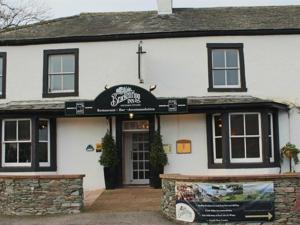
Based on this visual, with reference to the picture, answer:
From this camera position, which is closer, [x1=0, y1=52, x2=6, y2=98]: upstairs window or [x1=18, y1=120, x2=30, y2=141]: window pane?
[x1=18, y1=120, x2=30, y2=141]: window pane

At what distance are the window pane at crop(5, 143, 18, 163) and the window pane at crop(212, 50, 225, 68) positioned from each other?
26.2ft

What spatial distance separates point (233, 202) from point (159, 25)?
955cm

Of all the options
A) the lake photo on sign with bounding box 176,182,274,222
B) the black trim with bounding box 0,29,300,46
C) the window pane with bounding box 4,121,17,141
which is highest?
the black trim with bounding box 0,29,300,46

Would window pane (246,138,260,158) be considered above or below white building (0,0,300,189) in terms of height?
below

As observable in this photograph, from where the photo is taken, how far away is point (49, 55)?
65.3ft

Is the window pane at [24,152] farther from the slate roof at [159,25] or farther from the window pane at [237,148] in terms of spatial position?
the window pane at [237,148]

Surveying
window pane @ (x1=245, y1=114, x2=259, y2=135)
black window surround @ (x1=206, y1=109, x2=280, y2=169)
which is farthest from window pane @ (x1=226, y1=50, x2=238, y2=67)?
window pane @ (x1=245, y1=114, x2=259, y2=135)

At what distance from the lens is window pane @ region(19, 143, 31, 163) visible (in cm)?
1912

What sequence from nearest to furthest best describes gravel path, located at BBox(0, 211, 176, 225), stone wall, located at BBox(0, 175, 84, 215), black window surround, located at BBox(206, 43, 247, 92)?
gravel path, located at BBox(0, 211, 176, 225) < stone wall, located at BBox(0, 175, 84, 215) < black window surround, located at BBox(206, 43, 247, 92)

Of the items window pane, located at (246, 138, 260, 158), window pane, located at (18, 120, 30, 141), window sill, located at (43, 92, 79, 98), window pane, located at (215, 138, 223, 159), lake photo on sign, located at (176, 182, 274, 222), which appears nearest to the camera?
→ lake photo on sign, located at (176, 182, 274, 222)

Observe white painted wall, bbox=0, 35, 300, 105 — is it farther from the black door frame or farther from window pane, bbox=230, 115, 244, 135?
window pane, bbox=230, 115, 244, 135

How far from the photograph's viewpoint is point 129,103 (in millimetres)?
17875

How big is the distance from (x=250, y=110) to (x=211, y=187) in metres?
6.13

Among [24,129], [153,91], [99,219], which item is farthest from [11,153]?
[99,219]
